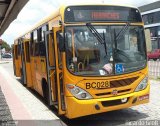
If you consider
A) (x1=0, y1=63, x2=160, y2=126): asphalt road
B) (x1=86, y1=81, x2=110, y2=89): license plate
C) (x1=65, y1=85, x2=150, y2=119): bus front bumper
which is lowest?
(x1=0, y1=63, x2=160, y2=126): asphalt road

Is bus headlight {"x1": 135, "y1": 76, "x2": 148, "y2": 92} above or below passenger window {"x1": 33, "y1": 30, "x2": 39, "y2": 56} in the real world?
below

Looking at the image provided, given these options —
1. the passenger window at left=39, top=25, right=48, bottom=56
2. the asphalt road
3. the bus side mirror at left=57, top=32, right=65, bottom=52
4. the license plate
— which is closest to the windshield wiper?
the bus side mirror at left=57, top=32, right=65, bottom=52

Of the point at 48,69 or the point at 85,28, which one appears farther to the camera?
the point at 48,69

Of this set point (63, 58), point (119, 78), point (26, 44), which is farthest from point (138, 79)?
point (26, 44)

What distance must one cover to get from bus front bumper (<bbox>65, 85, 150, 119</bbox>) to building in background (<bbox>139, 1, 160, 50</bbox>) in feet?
177

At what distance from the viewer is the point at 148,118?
29.2ft

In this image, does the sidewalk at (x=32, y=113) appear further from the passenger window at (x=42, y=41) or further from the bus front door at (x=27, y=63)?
the bus front door at (x=27, y=63)

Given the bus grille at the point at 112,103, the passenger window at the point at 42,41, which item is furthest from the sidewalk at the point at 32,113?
the passenger window at the point at 42,41

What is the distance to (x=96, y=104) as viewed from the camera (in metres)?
8.23

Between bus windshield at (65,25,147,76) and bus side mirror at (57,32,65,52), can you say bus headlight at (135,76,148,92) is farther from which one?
bus side mirror at (57,32,65,52)

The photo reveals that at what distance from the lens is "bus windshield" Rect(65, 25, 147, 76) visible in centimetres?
834

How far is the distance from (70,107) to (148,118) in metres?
2.08

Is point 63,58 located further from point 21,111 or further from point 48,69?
point 21,111

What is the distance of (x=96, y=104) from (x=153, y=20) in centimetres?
6239
